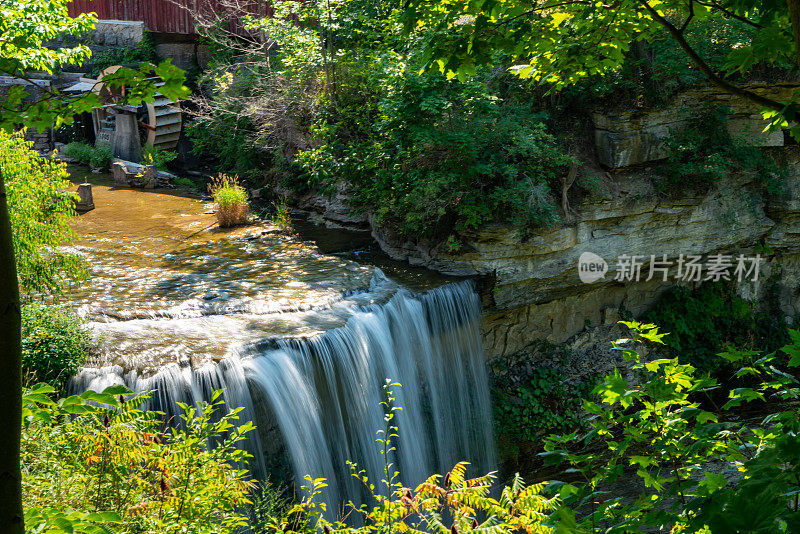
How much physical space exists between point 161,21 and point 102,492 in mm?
17810

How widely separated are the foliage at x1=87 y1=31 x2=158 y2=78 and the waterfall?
13.5m

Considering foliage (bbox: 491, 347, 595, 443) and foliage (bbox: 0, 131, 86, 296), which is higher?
foliage (bbox: 0, 131, 86, 296)

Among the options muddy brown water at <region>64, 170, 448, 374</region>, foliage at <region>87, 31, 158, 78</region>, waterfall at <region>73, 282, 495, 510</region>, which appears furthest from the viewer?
foliage at <region>87, 31, 158, 78</region>

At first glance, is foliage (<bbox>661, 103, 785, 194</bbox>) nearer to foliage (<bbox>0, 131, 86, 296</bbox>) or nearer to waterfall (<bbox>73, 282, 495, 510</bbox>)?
waterfall (<bbox>73, 282, 495, 510</bbox>)

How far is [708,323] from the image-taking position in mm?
11633

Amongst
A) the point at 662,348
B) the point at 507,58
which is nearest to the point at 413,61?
the point at 507,58

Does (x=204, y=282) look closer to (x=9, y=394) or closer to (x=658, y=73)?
(x=9, y=394)

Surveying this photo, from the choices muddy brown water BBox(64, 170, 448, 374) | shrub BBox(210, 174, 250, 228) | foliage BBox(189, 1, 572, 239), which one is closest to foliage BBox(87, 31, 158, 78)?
foliage BBox(189, 1, 572, 239)

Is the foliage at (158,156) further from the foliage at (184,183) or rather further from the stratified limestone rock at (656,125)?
the stratified limestone rock at (656,125)

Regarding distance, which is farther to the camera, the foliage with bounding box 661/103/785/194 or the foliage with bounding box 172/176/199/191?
the foliage with bounding box 172/176/199/191

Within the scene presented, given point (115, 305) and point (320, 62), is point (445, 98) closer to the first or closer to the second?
point (320, 62)

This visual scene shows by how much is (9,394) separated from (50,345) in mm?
5202

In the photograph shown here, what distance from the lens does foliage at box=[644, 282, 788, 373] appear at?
11.5m

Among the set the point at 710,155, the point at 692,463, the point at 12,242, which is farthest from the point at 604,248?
the point at 12,242
